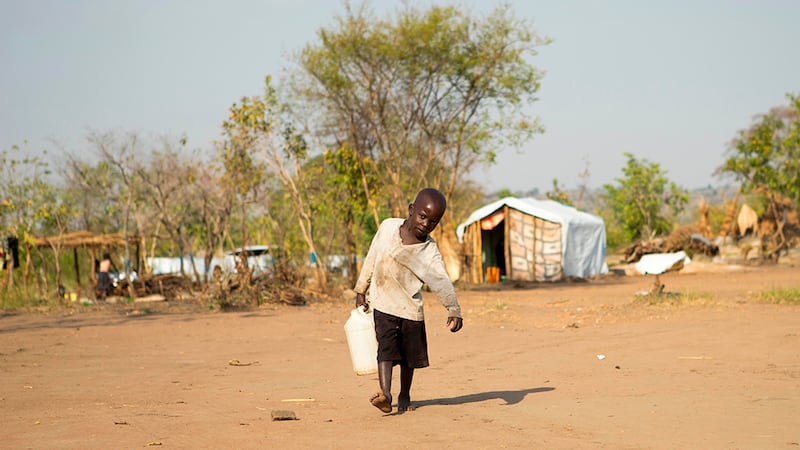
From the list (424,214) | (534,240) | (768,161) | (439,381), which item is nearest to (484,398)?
(439,381)

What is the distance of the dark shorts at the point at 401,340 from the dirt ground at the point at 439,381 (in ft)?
1.25

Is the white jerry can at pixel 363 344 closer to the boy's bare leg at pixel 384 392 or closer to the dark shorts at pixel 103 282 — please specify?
the boy's bare leg at pixel 384 392

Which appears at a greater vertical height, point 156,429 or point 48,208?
point 48,208

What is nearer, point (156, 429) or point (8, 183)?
point (156, 429)

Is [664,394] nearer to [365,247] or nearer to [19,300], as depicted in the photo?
[19,300]

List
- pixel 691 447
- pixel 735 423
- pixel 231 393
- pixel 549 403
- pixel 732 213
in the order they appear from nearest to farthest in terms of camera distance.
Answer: pixel 691 447, pixel 735 423, pixel 549 403, pixel 231 393, pixel 732 213

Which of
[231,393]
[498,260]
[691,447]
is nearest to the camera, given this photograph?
[691,447]

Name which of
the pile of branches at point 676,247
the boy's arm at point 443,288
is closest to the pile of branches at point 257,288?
the boy's arm at point 443,288

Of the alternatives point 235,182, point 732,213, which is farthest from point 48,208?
point 732,213

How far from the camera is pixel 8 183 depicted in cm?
2444

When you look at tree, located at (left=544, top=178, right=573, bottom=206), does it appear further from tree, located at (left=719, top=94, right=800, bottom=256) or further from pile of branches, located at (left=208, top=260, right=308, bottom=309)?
pile of branches, located at (left=208, top=260, right=308, bottom=309)

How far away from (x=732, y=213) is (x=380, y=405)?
123 feet

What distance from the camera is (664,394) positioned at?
7102mm

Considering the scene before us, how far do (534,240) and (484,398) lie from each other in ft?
77.1
